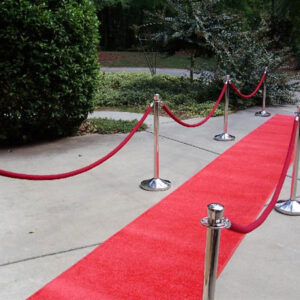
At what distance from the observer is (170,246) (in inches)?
144

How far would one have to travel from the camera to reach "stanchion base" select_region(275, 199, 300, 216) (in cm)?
445

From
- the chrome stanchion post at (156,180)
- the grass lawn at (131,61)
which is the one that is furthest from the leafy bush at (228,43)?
the grass lawn at (131,61)

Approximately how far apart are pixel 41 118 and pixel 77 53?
3.67ft

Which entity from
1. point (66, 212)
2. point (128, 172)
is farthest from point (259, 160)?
point (66, 212)

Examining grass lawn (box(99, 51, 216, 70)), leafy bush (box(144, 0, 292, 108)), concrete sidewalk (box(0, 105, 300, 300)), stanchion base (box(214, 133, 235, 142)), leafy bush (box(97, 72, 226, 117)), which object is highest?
leafy bush (box(144, 0, 292, 108))

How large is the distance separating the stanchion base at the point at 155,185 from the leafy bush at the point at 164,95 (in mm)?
4407

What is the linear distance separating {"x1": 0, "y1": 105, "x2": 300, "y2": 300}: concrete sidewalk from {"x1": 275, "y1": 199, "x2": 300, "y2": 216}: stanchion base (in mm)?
87

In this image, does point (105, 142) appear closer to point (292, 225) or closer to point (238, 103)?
point (292, 225)

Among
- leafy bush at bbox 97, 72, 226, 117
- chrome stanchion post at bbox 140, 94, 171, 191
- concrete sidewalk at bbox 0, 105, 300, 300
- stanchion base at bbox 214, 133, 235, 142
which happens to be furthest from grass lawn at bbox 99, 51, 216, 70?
chrome stanchion post at bbox 140, 94, 171, 191

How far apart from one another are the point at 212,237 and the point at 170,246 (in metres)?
1.42

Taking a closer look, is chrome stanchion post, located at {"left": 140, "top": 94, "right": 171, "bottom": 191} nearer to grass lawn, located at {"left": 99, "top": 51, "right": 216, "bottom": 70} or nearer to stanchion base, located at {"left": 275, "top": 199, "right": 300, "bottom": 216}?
stanchion base, located at {"left": 275, "top": 199, "right": 300, "bottom": 216}

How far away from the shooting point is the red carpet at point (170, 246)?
3.03m

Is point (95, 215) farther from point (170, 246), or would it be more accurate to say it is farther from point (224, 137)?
point (224, 137)

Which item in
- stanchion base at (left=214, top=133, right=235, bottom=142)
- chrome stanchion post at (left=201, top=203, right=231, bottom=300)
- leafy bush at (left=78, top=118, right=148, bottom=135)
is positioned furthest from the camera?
leafy bush at (left=78, top=118, right=148, bottom=135)
